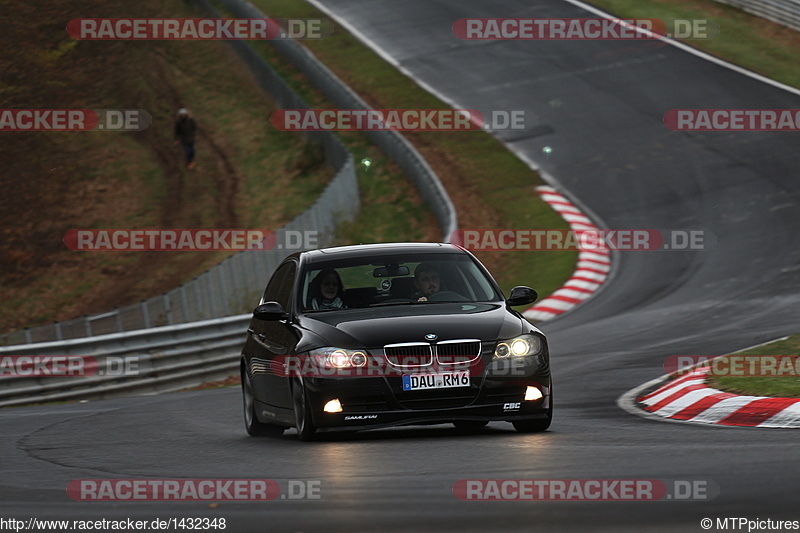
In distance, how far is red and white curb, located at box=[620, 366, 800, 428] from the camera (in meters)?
9.56

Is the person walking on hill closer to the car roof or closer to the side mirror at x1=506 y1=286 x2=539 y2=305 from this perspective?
the car roof

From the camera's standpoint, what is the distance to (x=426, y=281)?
10406 mm

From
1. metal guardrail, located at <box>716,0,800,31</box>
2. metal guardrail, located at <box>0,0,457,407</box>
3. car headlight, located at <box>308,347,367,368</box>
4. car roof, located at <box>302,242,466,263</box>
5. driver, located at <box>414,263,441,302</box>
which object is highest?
metal guardrail, located at <box>716,0,800,31</box>

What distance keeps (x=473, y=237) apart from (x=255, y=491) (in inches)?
766

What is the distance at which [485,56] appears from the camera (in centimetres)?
4147

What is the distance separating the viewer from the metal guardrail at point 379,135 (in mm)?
27516

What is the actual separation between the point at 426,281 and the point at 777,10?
31.1 meters

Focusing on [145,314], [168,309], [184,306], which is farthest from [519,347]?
[184,306]

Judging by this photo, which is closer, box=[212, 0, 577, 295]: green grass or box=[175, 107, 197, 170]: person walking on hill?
box=[212, 0, 577, 295]: green grass

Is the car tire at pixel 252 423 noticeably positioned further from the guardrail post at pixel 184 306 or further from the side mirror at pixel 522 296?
the guardrail post at pixel 184 306

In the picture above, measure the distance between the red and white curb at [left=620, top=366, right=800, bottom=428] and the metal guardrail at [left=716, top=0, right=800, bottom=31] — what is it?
28.2 meters

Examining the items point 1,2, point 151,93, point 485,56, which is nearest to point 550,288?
point 485,56

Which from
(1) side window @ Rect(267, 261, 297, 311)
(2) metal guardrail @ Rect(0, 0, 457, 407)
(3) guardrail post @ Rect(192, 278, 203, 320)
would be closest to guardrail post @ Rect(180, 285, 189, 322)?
(2) metal guardrail @ Rect(0, 0, 457, 407)

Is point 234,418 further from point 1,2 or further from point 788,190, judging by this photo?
point 1,2
